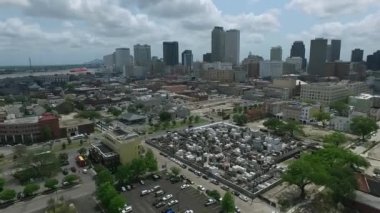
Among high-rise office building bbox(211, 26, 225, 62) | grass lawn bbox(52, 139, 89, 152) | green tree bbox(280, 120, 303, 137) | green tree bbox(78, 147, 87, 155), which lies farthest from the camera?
high-rise office building bbox(211, 26, 225, 62)

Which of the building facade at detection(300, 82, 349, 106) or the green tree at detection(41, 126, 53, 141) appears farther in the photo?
the building facade at detection(300, 82, 349, 106)

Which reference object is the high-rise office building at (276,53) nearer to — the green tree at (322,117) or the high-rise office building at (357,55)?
the high-rise office building at (357,55)

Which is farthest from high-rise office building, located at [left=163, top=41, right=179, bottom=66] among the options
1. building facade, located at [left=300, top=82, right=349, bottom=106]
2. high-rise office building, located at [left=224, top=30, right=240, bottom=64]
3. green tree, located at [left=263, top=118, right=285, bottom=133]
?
green tree, located at [left=263, top=118, right=285, bottom=133]

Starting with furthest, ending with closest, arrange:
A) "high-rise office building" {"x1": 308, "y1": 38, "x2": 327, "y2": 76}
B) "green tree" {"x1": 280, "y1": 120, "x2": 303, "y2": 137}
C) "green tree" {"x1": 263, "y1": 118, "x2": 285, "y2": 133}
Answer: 1. "high-rise office building" {"x1": 308, "y1": 38, "x2": 327, "y2": 76}
2. "green tree" {"x1": 263, "y1": 118, "x2": 285, "y2": 133}
3. "green tree" {"x1": 280, "y1": 120, "x2": 303, "y2": 137}

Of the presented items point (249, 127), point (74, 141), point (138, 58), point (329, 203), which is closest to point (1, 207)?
point (74, 141)

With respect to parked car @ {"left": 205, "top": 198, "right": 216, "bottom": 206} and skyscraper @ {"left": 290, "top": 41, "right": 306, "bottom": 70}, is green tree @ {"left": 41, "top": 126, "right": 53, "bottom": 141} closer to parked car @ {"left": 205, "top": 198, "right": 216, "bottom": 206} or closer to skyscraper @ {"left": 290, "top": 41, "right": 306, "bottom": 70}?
parked car @ {"left": 205, "top": 198, "right": 216, "bottom": 206}

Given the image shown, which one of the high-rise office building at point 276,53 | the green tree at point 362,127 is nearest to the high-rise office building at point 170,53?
the high-rise office building at point 276,53

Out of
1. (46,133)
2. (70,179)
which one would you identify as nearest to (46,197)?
(70,179)

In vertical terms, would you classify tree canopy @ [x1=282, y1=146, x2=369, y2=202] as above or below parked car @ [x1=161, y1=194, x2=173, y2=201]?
above
